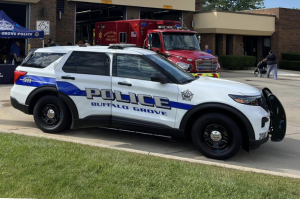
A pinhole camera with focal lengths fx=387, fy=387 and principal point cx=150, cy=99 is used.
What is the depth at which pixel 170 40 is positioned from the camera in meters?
15.0

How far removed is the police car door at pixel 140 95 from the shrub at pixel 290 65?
27.4 meters

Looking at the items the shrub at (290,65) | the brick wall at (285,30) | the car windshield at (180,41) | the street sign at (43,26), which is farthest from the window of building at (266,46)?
the street sign at (43,26)

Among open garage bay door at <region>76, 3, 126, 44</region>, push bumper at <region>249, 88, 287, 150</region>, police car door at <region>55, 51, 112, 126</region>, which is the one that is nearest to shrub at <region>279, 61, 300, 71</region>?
open garage bay door at <region>76, 3, 126, 44</region>

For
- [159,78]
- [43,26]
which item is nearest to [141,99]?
[159,78]

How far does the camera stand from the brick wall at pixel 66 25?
2455 cm

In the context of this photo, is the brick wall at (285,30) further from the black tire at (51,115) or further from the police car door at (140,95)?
the black tire at (51,115)

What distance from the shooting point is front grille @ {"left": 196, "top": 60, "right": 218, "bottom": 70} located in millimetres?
14211

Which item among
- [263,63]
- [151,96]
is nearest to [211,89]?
[151,96]

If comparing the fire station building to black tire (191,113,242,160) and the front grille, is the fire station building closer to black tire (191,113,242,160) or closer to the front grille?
the front grille

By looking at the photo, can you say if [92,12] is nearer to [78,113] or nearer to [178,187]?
[78,113]

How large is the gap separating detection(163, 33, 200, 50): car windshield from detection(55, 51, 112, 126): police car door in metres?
7.75

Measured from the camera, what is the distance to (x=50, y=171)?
5.05 m

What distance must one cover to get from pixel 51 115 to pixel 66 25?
716 inches

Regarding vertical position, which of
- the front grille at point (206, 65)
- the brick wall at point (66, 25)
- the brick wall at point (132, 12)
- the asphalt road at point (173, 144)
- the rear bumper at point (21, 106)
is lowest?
the asphalt road at point (173, 144)
